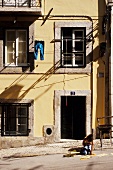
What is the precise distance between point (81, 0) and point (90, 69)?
119 inches

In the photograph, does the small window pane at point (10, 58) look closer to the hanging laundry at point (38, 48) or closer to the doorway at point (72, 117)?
the hanging laundry at point (38, 48)

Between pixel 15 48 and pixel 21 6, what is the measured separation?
192 cm

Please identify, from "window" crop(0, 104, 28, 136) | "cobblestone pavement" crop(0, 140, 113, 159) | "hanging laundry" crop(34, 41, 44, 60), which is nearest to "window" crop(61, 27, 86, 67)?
"hanging laundry" crop(34, 41, 44, 60)

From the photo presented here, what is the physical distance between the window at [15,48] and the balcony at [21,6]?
124 cm

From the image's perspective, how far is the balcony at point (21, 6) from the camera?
16059 mm

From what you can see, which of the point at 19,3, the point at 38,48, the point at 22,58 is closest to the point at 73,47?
the point at 38,48

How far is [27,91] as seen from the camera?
16875 mm

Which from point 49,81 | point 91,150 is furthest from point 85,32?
point 91,150

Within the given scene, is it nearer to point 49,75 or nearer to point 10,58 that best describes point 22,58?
point 10,58

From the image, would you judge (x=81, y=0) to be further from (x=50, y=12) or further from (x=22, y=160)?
(x=22, y=160)

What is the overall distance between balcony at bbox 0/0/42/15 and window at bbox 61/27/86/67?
161 centimetres

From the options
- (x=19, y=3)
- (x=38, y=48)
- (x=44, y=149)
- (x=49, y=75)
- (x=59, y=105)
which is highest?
(x=19, y=3)

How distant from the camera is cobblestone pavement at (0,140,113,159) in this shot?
14680 mm

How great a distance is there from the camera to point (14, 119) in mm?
17078
